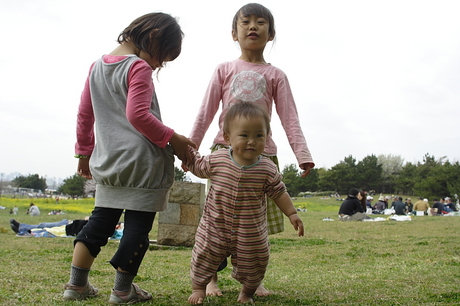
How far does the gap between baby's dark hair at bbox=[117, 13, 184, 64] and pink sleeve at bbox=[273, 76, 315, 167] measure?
2.65ft

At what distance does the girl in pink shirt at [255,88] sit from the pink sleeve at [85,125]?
655mm

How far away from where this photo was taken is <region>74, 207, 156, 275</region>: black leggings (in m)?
2.25

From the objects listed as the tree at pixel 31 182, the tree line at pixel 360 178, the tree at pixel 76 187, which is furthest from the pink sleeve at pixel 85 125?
the tree at pixel 31 182

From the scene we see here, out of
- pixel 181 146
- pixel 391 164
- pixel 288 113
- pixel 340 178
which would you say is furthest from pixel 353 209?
pixel 391 164

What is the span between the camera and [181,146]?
233cm

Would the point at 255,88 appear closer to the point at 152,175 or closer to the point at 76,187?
the point at 152,175

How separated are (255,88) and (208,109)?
0.36 meters

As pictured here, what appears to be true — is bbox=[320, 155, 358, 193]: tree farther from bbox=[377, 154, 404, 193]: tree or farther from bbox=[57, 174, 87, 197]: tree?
bbox=[57, 174, 87, 197]: tree

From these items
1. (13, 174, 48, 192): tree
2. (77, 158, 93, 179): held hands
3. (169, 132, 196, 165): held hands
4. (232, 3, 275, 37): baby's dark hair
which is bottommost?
(13, 174, 48, 192): tree

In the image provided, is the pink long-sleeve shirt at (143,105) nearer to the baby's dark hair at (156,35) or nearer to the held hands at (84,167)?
the baby's dark hair at (156,35)

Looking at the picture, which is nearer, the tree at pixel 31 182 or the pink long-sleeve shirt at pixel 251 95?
the pink long-sleeve shirt at pixel 251 95

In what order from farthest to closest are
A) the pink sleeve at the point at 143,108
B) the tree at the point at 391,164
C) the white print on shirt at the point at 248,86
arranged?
the tree at the point at 391,164
the white print on shirt at the point at 248,86
the pink sleeve at the point at 143,108

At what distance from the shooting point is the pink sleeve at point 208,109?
2.88 metres

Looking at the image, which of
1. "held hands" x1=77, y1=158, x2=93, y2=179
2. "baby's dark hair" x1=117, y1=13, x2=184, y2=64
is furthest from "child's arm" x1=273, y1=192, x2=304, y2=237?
"held hands" x1=77, y1=158, x2=93, y2=179
